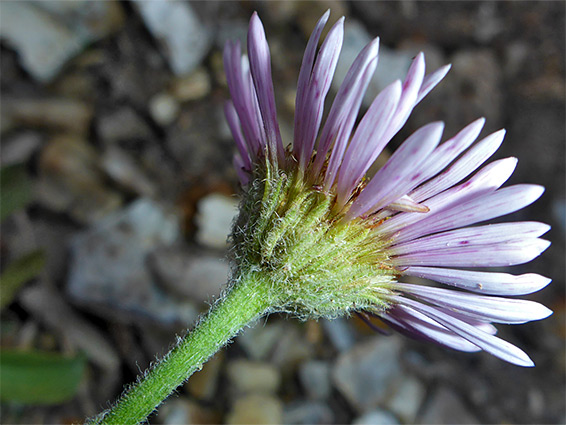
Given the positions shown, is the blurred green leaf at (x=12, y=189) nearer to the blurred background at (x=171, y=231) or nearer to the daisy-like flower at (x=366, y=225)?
A: the blurred background at (x=171, y=231)

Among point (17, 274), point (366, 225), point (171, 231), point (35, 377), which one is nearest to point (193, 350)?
point (366, 225)

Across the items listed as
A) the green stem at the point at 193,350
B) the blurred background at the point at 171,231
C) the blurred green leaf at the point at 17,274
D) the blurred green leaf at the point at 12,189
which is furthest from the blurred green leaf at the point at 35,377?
the green stem at the point at 193,350

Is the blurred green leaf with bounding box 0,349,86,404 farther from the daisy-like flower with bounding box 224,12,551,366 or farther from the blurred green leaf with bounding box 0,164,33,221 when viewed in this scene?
the daisy-like flower with bounding box 224,12,551,366

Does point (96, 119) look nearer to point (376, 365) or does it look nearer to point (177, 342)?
point (376, 365)

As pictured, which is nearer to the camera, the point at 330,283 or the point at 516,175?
the point at 330,283

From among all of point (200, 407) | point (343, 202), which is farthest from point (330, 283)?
point (200, 407)

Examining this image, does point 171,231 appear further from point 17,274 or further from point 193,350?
point 193,350

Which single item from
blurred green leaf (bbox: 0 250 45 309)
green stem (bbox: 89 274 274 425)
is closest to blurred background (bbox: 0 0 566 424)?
blurred green leaf (bbox: 0 250 45 309)
